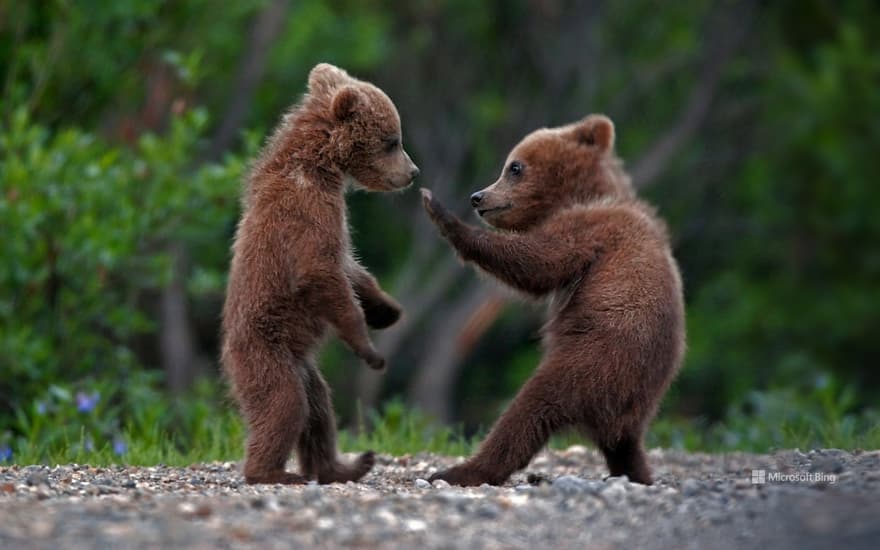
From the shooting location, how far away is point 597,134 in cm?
773

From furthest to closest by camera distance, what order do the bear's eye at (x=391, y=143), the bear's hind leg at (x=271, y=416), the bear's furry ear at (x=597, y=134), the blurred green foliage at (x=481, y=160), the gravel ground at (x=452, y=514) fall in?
the blurred green foliage at (x=481, y=160) < the bear's furry ear at (x=597, y=134) < the bear's eye at (x=391, y=143) < the bear's hind leg at (x=271, y=416) < the gravel ground at (x=452, y=514)

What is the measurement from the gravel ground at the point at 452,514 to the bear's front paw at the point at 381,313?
1.18 meters

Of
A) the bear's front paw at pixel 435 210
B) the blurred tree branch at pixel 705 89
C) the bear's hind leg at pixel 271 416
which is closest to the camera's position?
the bear's hind leg at pixel 271 416

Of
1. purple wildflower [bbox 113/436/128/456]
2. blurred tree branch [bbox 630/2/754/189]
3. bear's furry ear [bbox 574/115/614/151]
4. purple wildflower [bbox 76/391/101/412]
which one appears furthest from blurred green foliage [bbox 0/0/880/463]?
bear's furry ear [bbox 574/115/614/151]

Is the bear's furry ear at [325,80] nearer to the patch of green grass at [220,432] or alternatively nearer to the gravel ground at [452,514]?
the patch of green grass at [220,432]

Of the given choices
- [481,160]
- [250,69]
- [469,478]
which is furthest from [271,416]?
[481,160]

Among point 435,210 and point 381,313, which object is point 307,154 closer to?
point 435,210

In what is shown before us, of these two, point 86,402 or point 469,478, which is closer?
point 469,478

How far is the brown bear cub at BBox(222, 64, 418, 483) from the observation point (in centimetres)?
608

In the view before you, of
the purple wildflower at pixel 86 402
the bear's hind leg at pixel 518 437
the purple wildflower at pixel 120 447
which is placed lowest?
the purple wildflower at pixel 120 447

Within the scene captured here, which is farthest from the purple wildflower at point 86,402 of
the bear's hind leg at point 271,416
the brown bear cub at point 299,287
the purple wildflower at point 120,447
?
the bear's hind leg at point 271,416

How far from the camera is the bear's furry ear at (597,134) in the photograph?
7.73 meters

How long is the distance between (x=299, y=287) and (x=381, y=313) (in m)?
0.97

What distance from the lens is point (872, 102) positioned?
1977 cm
